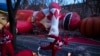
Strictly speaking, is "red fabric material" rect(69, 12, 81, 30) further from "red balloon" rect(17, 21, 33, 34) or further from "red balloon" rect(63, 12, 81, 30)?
"red balloon" rect(17, 21, 33, 34)

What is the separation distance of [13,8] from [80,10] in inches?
373

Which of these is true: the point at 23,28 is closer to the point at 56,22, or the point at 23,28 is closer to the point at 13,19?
the point at 56,22

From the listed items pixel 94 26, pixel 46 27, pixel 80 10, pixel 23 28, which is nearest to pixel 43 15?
pixel 46 27

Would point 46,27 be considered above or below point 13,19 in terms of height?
below

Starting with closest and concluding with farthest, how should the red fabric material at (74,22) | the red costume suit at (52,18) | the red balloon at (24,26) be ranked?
the red costume suit at (52,18) → the red fabric material at (74,22) → the red balloon at (24,26)

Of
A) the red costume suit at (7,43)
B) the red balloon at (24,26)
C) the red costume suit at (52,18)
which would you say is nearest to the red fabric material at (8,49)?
the red costume suit at (7,43)

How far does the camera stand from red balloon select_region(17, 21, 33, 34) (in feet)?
23.5

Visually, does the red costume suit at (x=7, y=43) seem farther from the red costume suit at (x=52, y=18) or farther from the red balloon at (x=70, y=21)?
the red balloon at (x=70, y=21)

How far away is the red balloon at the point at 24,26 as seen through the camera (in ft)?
23.5

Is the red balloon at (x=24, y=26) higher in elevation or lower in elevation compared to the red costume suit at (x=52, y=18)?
lower

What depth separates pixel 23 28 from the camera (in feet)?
23.8

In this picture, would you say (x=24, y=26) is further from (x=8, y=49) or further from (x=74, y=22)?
(x=8, y=49)

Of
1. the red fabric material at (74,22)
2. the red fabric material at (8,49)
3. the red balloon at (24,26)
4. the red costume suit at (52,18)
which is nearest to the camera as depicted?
the red fabric material at (8,49)

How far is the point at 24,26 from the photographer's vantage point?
720 centimetres
